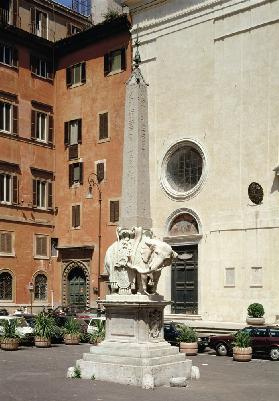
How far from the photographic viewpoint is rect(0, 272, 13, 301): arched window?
41875mm

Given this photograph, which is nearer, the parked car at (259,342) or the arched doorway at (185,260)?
the parked car at (259,342)

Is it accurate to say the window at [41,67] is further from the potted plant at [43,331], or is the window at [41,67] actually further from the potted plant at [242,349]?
the potted plant at [242,349]

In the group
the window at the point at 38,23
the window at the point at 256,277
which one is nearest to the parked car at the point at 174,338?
the window at the point at 256,277

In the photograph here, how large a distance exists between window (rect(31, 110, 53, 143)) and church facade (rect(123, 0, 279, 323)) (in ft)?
27.2

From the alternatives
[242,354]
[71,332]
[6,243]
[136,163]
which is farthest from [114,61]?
[136,163]

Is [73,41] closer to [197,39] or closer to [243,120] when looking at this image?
[197,39]

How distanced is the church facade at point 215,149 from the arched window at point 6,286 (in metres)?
9.79

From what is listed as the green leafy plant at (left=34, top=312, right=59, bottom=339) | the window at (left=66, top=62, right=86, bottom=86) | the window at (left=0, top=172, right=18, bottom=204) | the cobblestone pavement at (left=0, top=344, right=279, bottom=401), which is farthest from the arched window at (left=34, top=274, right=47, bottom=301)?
the cobblestone pavement at (left=0, top=344, right=279, bottom=401)

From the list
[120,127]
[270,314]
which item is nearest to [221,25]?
[120,127]

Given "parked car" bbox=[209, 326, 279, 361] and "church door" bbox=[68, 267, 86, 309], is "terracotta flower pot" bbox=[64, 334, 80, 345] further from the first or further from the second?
"church door" bbox=[68, 267, 86, 309]

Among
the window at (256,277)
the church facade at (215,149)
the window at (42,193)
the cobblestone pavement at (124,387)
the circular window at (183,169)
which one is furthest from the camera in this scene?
the window at (42,193)

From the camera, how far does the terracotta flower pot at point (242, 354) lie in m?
23.5

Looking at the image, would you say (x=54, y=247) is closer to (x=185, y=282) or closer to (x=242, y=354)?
(x=185, y=282)

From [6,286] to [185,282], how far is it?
11.3m
